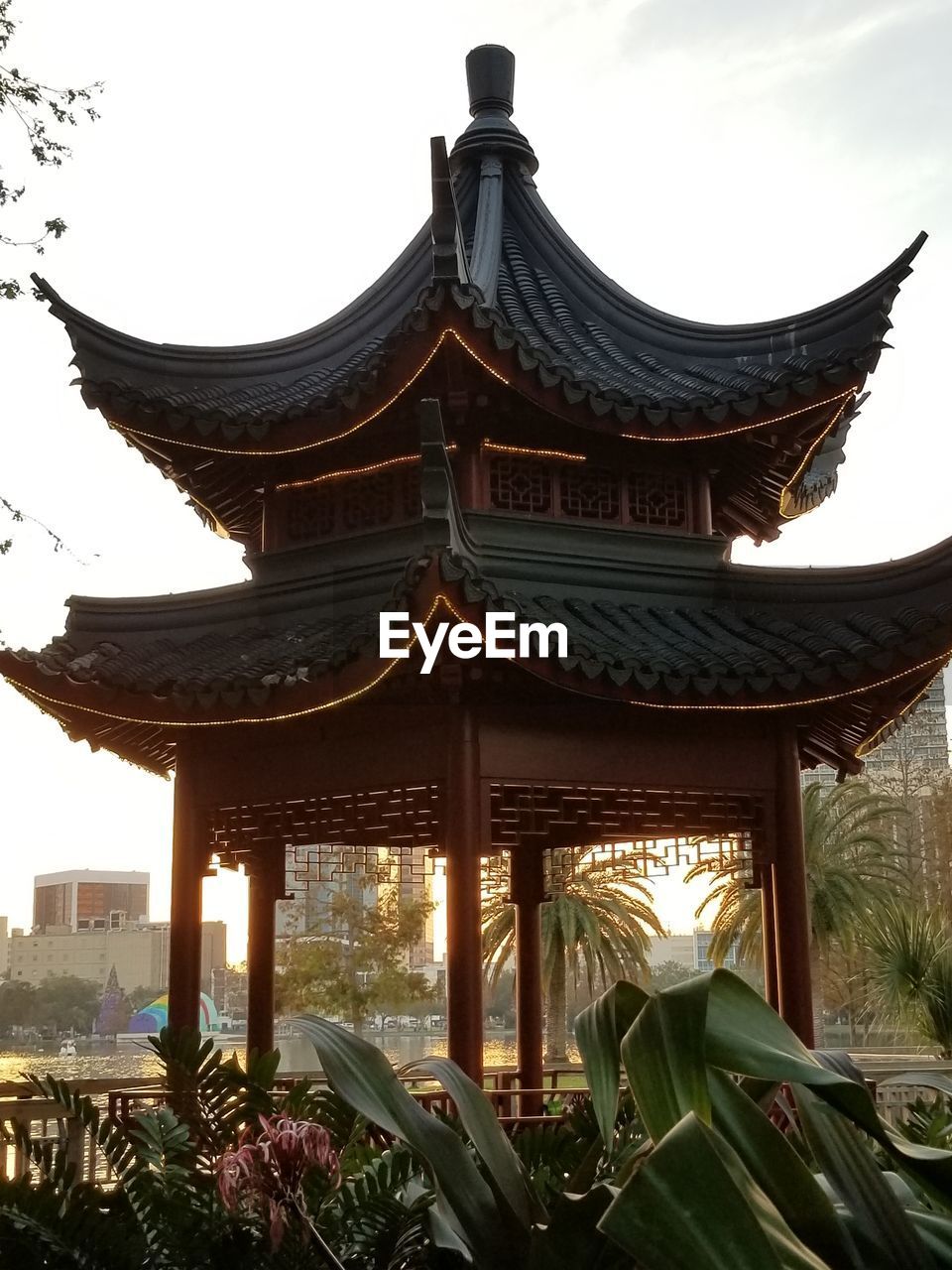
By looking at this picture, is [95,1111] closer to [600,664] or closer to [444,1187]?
[444,1187]

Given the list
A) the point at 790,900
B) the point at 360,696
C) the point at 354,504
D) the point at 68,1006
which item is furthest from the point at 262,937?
the point at 68,1006

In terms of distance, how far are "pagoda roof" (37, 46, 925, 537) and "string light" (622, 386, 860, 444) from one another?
2 cm

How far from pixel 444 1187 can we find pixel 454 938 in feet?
18.5

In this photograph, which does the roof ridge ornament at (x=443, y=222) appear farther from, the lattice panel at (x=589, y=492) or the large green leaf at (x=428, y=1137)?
the large green leaf at (x=428, y=1137)

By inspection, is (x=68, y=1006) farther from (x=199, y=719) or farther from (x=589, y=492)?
(x=589, y=492)

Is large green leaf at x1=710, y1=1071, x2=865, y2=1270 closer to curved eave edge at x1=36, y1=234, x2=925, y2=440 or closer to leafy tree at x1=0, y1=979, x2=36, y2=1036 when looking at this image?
curved eave edge at x1=36, y1=234, x2=925, y2=440

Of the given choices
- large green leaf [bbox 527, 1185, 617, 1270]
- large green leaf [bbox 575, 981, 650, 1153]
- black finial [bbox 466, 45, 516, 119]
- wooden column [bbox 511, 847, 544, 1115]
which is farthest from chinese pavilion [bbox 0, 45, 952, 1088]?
large green leaf [bbox 527, 1185, 617, 1270]

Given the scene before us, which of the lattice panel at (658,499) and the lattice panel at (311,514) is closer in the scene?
the lattice panel at (658,499)

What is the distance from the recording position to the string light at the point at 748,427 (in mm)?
8438

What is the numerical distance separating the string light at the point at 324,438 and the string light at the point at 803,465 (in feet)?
7.70

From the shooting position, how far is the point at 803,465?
9539mm

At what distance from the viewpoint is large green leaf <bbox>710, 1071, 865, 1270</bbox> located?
1701mm

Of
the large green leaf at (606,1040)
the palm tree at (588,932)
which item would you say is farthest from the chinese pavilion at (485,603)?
the palm tree at (588,932)

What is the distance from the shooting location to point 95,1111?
7.72 ft
